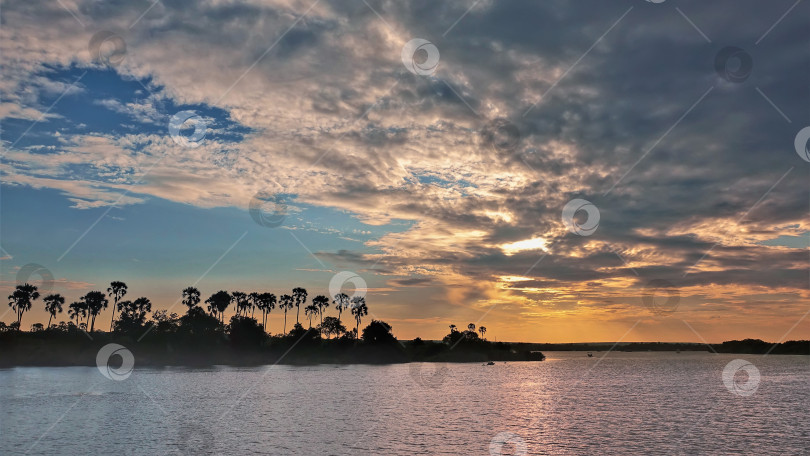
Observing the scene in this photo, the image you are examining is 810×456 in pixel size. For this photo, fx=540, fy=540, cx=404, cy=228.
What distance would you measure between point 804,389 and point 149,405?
135940 mm

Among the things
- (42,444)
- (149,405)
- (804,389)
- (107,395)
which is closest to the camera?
(42,444)

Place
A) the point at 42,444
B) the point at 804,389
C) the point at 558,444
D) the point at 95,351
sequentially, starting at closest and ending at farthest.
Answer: the point at 42,444 → the point at 558,444 → the point at 804,389 → the point at 95,351

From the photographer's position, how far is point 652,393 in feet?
376

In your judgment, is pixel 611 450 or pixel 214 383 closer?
pixel 611 450

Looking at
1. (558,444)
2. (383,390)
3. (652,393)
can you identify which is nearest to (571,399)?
(652,393)

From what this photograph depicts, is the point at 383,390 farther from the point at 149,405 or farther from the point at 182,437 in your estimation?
the point at 182,437

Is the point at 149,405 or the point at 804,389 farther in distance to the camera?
the point at 804,389

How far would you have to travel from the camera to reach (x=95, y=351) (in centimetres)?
19125

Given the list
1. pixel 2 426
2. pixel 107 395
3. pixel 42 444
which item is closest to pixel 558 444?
pixel 42 444

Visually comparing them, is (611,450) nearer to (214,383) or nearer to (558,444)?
(558,444)

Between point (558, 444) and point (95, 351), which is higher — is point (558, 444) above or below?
below

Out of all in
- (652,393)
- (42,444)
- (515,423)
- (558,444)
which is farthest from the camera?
(652,393)

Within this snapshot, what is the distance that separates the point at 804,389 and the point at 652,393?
39.0 metres

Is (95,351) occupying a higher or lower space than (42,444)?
higher
